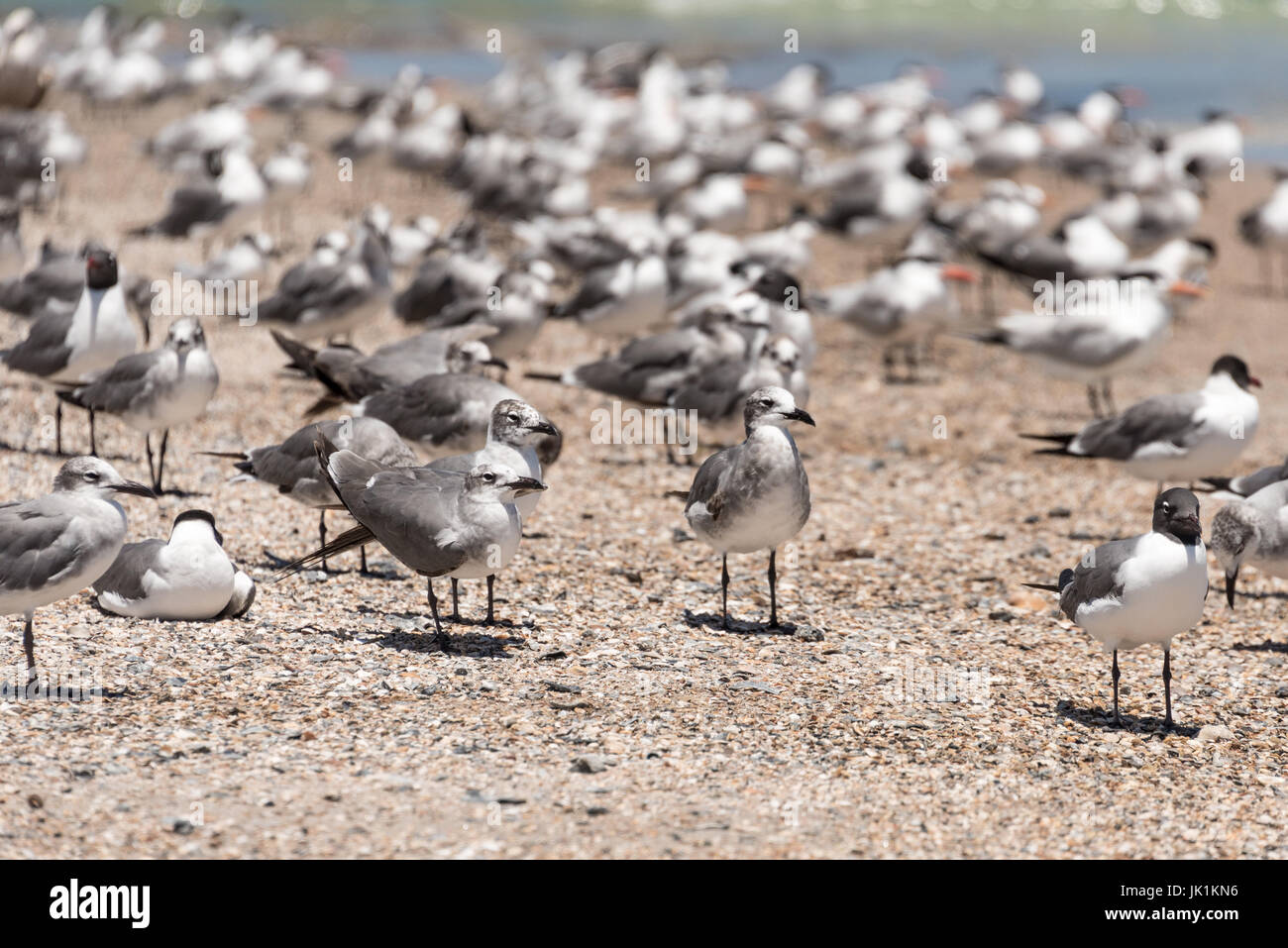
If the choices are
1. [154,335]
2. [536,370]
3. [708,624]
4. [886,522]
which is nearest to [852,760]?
[708,624]

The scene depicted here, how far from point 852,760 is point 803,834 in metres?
0.92

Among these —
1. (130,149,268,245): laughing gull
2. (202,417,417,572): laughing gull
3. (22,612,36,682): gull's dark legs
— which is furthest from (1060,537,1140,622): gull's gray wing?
(130,149,268,245): laughing gull

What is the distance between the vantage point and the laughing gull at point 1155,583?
7609 millimetres

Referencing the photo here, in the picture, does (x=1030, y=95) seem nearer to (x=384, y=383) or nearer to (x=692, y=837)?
(x=384, y=383)

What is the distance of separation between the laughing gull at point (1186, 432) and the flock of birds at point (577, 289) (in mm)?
23

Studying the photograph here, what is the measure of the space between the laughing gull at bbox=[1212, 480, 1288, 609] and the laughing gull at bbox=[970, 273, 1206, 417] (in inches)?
198

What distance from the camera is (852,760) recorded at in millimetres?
7242

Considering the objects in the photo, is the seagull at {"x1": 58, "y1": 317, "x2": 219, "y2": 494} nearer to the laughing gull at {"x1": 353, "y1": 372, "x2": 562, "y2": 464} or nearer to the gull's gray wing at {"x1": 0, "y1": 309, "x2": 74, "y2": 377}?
the gull's gray wing at {"x1": 0, "y1": 309, "x2": 74, "y2": 377}

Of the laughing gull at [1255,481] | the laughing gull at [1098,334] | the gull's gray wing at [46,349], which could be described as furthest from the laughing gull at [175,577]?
the laughing gull at [1098,334]

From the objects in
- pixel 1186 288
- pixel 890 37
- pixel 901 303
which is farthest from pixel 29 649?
pixel 890 37

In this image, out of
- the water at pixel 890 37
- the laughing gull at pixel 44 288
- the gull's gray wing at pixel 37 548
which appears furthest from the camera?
the water at pixel 890 37

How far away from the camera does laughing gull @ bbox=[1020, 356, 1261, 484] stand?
11.5 m


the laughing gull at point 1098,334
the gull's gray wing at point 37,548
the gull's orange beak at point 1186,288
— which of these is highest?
the gull's orange beak at point 1186,288

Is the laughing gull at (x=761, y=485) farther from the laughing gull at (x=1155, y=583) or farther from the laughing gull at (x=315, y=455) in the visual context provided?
the laughing gull at (x=315, y=455)
